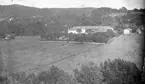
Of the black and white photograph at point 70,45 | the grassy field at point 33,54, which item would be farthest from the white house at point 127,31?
the grassy field at point 33,54

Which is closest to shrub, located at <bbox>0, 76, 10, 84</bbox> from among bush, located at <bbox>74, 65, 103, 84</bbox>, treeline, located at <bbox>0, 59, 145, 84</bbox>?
treeline, located at <bbox>0, 59, 145, 84</bbox>

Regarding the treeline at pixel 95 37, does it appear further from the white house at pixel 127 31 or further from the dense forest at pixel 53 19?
the dense forest at pixel 53 19

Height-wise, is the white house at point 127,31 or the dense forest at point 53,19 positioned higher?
the dense forest at point 53,19

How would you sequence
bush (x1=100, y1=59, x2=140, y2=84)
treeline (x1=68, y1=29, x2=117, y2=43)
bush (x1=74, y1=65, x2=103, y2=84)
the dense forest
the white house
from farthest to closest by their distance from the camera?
treeline (x1=68, y1=29, x2=117, y2=43), the white house, the dense forest, bush (x1=74, y1=65, x2=103, y2=84), bush (x1=100, y1=59, x2=140, y2=84)

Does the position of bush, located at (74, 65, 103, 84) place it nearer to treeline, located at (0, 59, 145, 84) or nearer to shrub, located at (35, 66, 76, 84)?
treeline, located at (0, 59, 145, 84)

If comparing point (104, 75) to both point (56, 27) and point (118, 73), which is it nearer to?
point (118, 73)

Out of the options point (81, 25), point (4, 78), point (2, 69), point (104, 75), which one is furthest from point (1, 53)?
point (81, 25)

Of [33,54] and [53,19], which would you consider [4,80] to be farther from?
[53,19]
